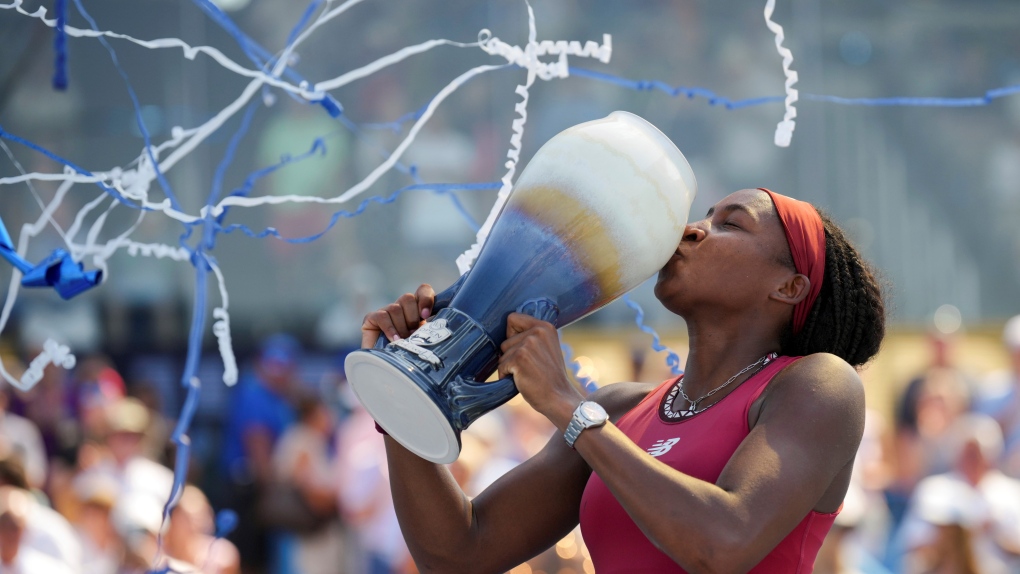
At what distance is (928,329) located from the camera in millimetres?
5996

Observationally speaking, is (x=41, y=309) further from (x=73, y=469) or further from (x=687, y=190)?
(x=687, y=190)

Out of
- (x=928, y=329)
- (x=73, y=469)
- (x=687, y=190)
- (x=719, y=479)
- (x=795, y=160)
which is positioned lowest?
(x=73, y=469)

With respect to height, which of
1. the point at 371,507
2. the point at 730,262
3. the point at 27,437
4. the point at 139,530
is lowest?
the point at 27,437

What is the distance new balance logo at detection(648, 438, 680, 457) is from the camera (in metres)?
1.56

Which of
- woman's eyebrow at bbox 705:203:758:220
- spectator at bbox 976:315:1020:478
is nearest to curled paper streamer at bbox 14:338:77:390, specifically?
woman's eyebrow at bbox 705:203:758:220

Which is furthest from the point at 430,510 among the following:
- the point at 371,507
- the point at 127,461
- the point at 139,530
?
the point at 127,461

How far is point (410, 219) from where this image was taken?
5.88m

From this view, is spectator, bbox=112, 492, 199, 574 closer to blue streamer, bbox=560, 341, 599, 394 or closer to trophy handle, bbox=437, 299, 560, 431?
blue streamer, bbox=560, 341, 599, 394

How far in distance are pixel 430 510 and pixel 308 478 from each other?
3065 millimetres

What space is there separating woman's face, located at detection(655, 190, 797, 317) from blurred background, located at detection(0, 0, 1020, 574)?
289 cm

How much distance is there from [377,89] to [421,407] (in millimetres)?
4539

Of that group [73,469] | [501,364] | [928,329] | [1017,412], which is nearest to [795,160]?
[928,329]

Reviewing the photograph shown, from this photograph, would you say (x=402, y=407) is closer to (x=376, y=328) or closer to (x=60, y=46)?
(x=376, y=328)

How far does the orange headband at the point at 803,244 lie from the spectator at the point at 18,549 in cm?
309
